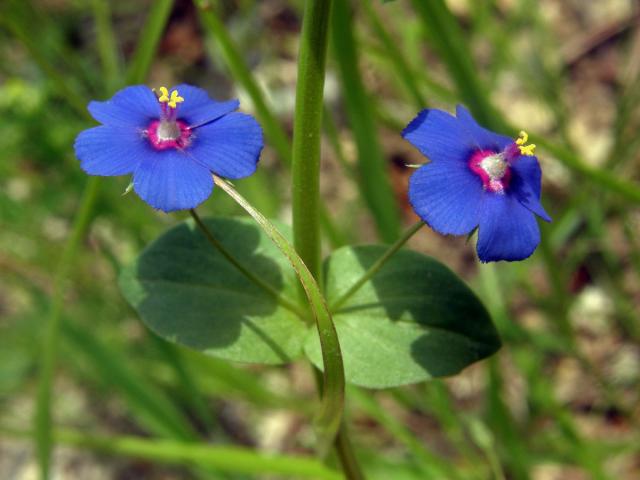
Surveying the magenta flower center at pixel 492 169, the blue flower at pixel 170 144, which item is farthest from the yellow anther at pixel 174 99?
the magenta flower center at pixel 492 169

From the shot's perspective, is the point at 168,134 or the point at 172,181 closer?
the point at 172,181

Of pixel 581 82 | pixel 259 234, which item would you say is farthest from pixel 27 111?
pixel 581 82

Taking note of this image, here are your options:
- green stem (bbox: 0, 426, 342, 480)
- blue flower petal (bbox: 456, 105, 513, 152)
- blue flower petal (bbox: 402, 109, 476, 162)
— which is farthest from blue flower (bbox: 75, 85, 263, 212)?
green stem (bbox: 0, 426, 342, 480)

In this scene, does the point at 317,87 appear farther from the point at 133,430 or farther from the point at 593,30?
the point at 593,30

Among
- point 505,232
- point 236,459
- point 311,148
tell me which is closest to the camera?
point 505,232

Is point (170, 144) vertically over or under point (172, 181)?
over

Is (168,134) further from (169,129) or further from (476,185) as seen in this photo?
(476,185)

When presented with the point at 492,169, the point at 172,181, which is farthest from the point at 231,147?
the point at 492,169

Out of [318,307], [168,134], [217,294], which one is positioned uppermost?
[168,134]
